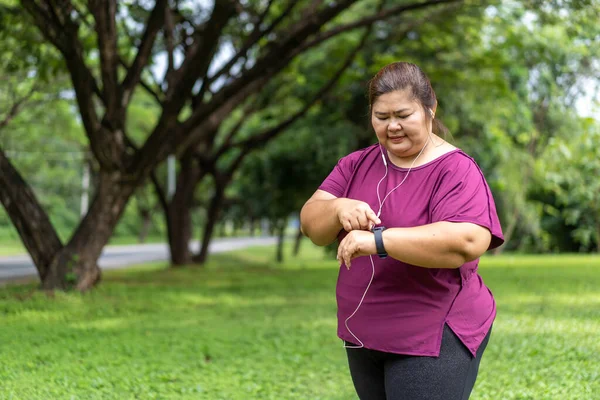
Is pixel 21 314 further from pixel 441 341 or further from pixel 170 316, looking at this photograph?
pixel 441 341

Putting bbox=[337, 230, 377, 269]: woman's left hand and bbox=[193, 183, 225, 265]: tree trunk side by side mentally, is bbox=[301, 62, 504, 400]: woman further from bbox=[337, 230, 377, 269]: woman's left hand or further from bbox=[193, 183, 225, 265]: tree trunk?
bbox=[193, 183, 225, 265]: tree trunk

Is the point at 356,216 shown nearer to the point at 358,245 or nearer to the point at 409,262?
the point at 358,245

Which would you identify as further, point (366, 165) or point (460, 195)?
point (366, 165)

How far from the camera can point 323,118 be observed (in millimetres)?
20906

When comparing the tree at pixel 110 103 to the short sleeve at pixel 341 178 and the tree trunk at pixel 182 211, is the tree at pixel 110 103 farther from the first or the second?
the short sleeve at pixel 341 178

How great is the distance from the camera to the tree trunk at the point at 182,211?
18.7m

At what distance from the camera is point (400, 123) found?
2395 mm

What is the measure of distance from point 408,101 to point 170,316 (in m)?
8.05

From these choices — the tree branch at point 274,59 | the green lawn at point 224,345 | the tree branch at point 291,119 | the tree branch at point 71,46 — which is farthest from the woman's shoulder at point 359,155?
the tree branch at point 291,119

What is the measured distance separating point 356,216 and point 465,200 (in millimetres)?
353

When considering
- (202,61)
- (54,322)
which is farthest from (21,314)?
(202,61)

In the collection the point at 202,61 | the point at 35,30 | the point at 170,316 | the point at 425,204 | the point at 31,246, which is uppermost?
the point at 35,30

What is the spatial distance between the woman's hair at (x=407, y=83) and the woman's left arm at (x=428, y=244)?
0.42m

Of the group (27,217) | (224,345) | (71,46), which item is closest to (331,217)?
(224,345)
